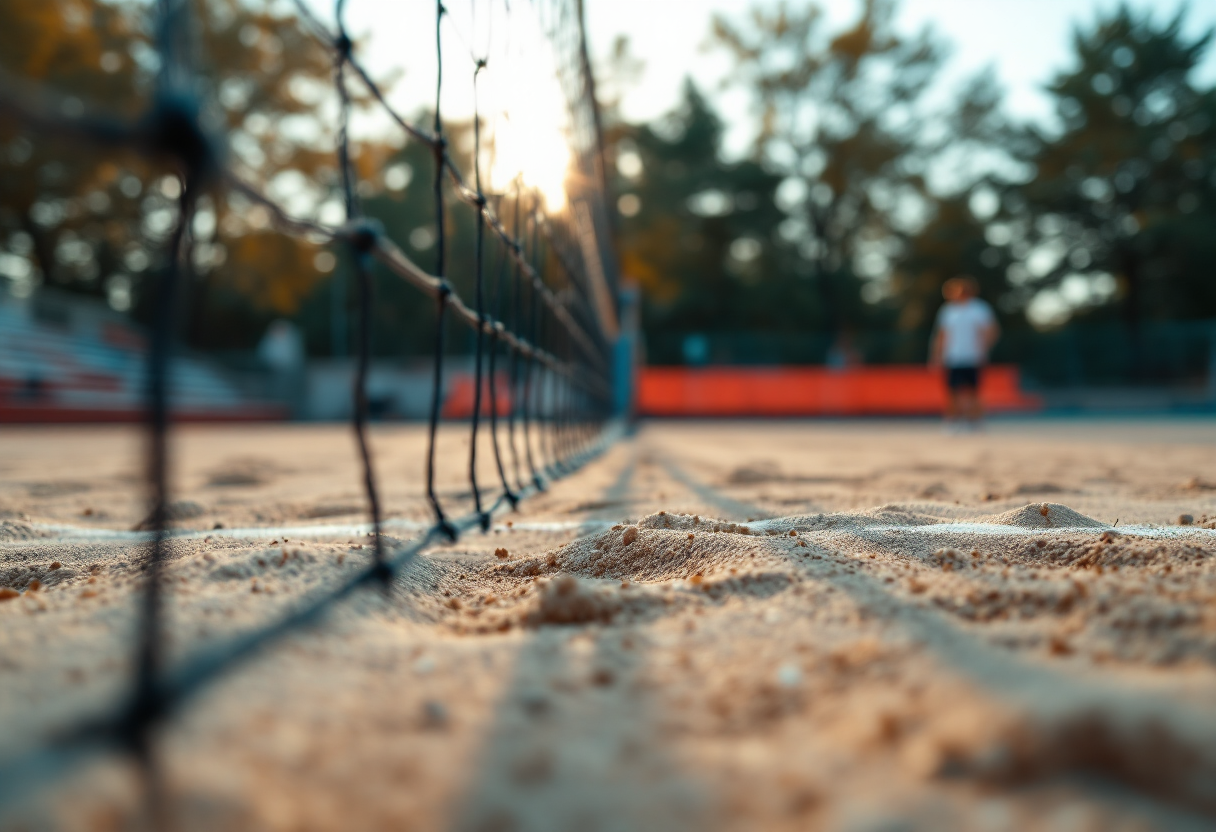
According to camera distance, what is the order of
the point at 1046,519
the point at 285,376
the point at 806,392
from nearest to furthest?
the point at 1046,519 < the point at 806,392 < the point at 285,376

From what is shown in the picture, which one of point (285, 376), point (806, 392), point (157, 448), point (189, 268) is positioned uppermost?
point (285, 376)

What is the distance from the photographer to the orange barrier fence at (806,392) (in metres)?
14.5

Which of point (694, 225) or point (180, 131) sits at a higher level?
point (694, 225)

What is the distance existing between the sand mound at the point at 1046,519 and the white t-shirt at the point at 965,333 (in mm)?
5915

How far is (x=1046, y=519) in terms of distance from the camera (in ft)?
4.90

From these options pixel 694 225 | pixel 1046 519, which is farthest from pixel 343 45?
pixel 694 225

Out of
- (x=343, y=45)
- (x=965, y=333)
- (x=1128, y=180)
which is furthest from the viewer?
(x=1128, y=180)

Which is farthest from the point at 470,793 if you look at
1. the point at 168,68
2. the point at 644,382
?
the point at 644,382

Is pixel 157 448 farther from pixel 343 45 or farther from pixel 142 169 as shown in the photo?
pixel 142 169

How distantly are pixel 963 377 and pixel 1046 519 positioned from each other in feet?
20.0

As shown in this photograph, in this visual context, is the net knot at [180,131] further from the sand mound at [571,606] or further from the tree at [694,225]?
the tree at [694,225]

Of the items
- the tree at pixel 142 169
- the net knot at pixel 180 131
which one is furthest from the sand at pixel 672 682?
the tree at pixel 142 169

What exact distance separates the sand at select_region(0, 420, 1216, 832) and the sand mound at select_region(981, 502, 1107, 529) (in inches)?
0.4

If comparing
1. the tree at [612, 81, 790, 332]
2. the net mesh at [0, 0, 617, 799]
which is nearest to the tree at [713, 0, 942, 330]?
the tree at [612, 81, 790, 332]
